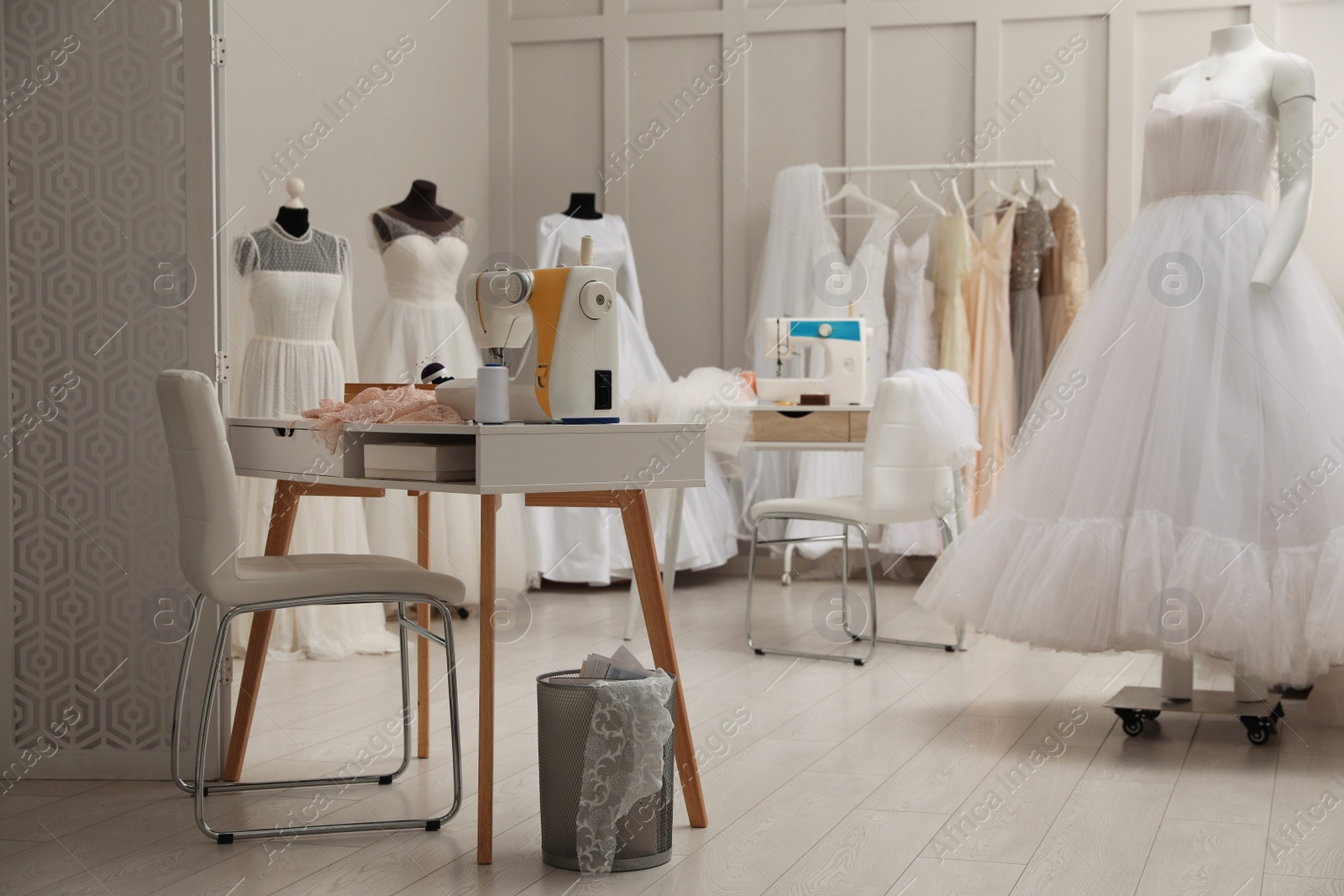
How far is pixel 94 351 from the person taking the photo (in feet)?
9.12

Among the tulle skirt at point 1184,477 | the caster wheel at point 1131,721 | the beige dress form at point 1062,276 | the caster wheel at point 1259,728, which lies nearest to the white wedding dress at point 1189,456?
the tulle skirt at point 1184,477

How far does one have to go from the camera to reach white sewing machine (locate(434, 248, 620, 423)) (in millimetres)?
2271

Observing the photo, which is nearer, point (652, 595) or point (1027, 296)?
point (652, 595)

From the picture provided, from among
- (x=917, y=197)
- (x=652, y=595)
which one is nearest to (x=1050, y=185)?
(x=917, y=197)

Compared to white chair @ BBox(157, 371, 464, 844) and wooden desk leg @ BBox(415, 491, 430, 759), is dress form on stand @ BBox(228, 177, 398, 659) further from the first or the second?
white chair @ BBox(157, 371, 464, 844)

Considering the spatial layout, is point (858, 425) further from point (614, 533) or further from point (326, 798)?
point (326, 798)

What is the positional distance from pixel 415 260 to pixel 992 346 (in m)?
2.33

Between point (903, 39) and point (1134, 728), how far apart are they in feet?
11.9

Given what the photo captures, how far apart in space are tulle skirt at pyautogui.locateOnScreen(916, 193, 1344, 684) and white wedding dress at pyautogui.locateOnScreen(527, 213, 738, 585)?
235 centimetres

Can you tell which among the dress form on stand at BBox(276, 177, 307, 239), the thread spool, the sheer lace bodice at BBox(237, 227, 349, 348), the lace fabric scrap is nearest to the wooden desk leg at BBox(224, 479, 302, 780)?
the thread spool

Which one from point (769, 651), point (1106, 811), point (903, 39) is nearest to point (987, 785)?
point (1106, 811)

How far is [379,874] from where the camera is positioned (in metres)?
2.19

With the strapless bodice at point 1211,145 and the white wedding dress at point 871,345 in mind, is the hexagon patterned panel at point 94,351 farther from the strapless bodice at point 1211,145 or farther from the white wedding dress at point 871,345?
the white wedding dress at point 871,345

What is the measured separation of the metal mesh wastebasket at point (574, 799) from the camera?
220 centimetres
